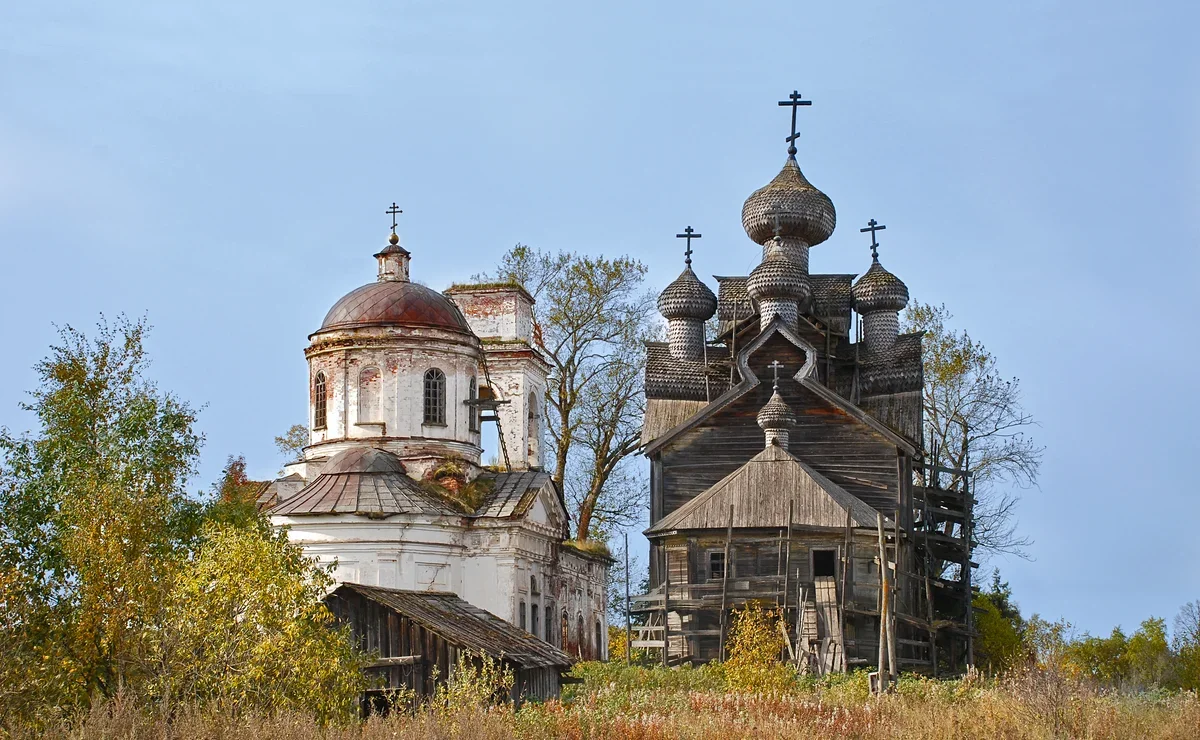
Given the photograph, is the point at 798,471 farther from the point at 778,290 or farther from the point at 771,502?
the point at 778,290

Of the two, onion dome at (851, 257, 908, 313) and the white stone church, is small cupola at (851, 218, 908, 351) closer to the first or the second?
onion dome at (851, 257, 908, 313)

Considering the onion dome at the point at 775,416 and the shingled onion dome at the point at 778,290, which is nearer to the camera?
the onion dome at the point at 775,416

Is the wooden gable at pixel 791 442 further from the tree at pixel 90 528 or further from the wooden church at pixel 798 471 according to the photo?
the tree at pixel 90 528

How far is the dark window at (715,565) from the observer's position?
31.1 meters

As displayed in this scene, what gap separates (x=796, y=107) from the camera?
4075 centimetres

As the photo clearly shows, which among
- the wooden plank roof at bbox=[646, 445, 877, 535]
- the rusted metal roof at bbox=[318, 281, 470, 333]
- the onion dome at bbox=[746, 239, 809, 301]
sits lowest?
the wooden plank roof at bbox=[646, 445, 877, 535]

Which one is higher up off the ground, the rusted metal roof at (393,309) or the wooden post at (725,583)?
the rusted metal roof at (393,309)

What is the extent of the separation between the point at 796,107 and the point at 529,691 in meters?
20.5

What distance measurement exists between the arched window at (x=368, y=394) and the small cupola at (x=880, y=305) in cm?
1191

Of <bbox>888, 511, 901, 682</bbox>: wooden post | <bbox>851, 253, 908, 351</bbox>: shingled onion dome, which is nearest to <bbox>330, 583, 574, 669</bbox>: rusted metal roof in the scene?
<bbox>888, 511, 901, 682</bbox>: wooden post

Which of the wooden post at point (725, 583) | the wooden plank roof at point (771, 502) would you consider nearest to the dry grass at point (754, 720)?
the wooden post at point (725, 583)

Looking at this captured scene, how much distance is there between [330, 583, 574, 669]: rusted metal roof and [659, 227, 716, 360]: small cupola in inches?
449

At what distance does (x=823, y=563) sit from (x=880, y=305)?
9123mm

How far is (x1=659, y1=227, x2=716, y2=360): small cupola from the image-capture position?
127ft
